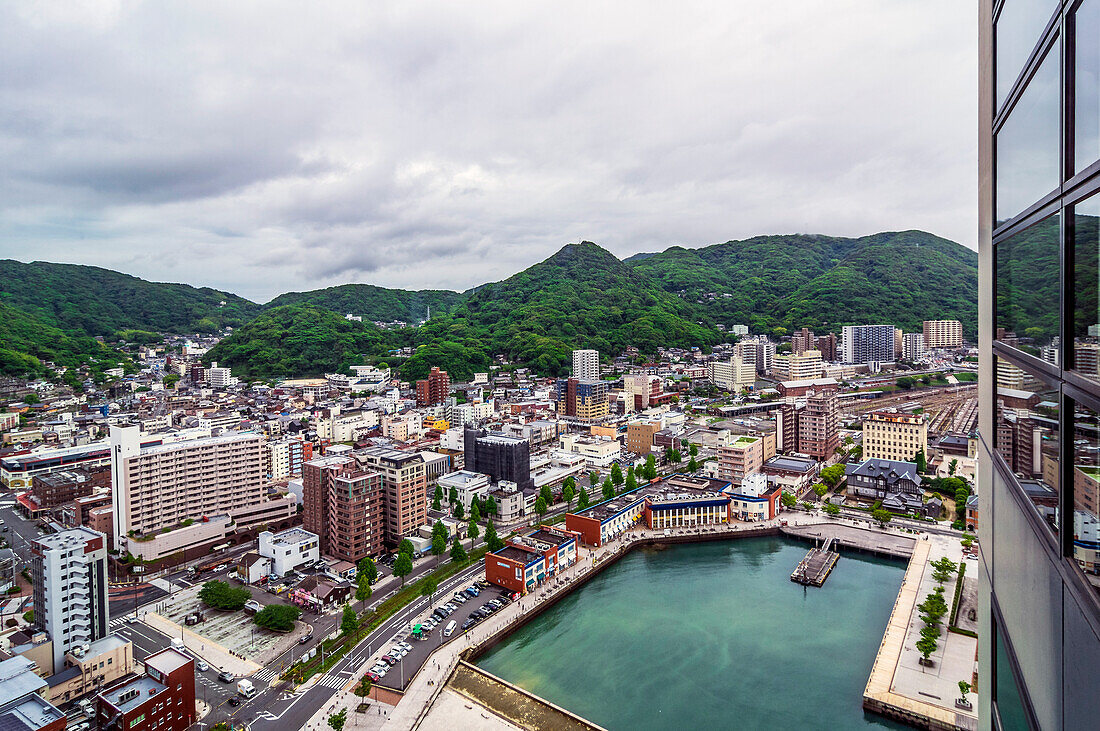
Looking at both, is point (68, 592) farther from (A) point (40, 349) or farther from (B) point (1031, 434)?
(A) point (40, 349)

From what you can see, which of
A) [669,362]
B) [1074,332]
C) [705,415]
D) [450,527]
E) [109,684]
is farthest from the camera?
[669,362]

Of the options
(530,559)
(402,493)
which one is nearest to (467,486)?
(402,493)

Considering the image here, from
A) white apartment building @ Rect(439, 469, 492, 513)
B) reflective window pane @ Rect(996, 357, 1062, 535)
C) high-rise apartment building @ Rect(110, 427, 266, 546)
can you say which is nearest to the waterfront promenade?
white apartment building @ Rect(439, 469, 492, 513)

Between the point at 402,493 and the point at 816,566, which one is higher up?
the point at 402,493

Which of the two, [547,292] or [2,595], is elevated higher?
[547,292]

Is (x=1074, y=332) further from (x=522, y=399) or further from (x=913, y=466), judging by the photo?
(x=522, y=399)

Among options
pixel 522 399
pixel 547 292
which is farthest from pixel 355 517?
pixel 547 292

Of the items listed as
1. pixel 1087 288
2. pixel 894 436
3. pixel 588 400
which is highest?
pixel 1087 288
